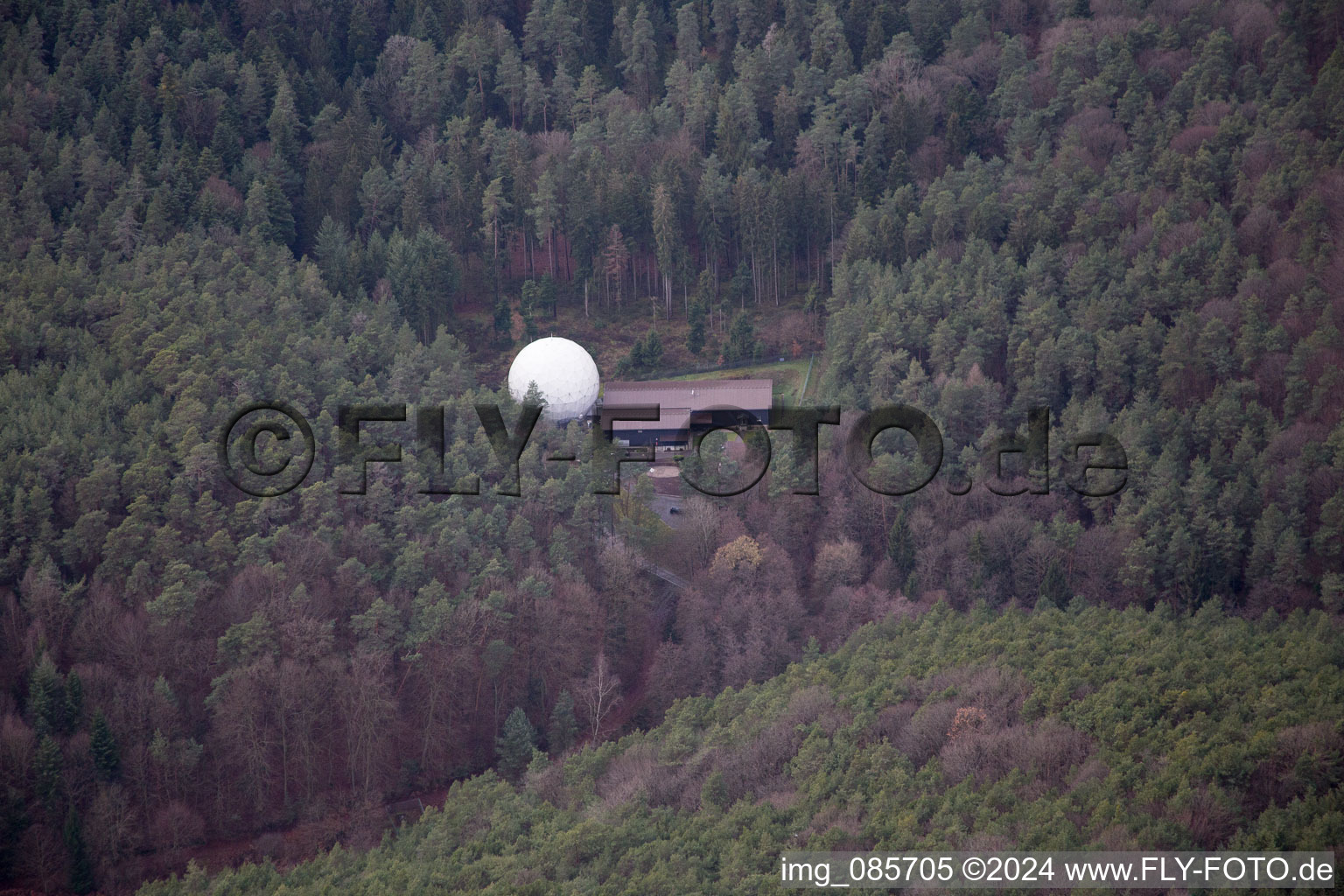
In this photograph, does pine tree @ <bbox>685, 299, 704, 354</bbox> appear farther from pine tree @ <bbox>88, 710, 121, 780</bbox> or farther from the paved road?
pine tree @ <bbox>88, 710, 121, 780</bbox>

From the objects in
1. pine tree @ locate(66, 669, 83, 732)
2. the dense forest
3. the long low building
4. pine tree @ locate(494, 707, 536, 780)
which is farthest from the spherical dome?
pine tree @ locate(66, 669, 83, 732)

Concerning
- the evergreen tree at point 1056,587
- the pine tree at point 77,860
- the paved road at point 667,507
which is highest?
the paved road at point 667,507

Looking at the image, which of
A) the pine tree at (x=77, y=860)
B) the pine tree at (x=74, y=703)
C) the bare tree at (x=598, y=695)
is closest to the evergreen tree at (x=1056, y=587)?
the bare tree at (x=598, y=695)

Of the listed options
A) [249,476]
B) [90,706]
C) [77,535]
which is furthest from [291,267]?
[90,706]

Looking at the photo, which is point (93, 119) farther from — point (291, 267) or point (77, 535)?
point (77, 535)

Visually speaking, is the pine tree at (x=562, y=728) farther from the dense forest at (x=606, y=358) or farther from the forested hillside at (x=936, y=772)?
the forested hillside at (x=936, y=772)

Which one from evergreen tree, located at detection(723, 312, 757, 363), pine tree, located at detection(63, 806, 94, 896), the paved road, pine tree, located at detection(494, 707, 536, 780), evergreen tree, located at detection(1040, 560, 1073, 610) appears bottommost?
pine tree, located at detection(63, 806, 94, 896)

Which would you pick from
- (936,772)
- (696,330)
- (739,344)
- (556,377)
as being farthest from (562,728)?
(696,330)
